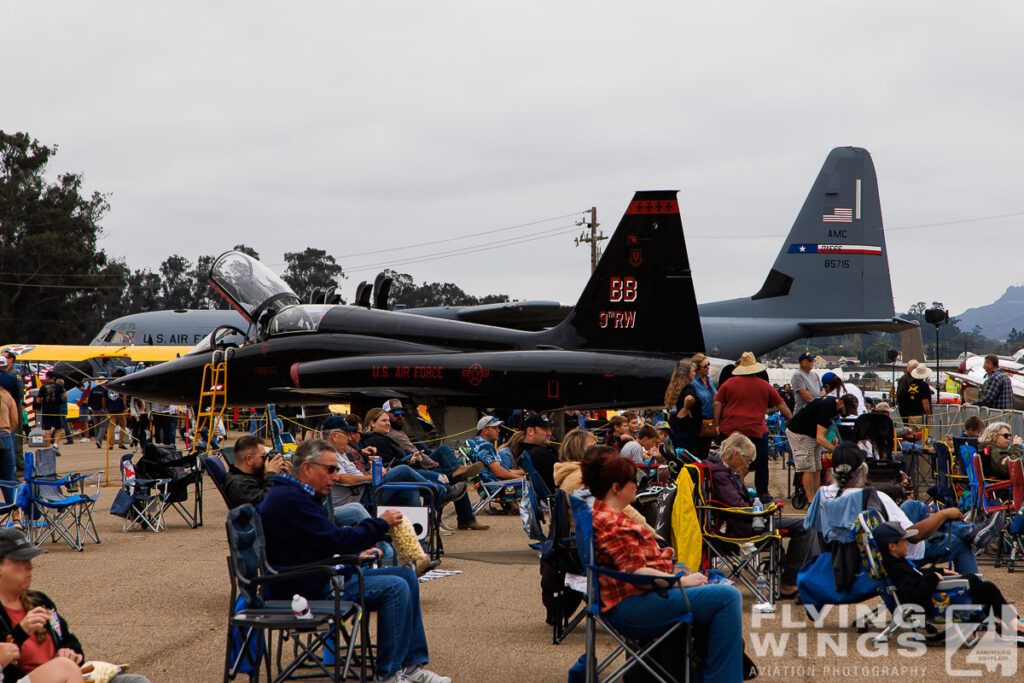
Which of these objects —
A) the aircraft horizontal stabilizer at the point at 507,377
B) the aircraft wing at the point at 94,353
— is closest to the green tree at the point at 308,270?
the aircraft wing at the point at 94,353

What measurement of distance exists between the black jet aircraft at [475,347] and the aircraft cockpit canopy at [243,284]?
21 mm

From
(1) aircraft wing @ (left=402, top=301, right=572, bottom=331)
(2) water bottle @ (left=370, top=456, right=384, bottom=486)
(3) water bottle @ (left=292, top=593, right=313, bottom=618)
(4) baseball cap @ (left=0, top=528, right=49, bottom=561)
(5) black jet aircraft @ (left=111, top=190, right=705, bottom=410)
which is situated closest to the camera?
(4) baseball cap @ (left=0, top=528, right=49, bottom=561)

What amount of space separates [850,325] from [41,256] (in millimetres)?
55015

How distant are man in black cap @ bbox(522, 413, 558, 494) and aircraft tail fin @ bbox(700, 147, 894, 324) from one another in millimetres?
16905

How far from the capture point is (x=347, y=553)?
177 inches

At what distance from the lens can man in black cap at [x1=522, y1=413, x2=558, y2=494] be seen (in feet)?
26.4

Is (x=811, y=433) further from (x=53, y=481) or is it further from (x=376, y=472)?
(x=53, y=481)

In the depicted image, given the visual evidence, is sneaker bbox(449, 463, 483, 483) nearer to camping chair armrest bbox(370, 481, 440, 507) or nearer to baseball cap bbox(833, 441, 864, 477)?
camping chair armrest bbox(370, 481, 440, 507)

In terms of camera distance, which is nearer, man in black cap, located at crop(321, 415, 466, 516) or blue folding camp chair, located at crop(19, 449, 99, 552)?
man in black cap, located at crop(321, 415, 466, 516)

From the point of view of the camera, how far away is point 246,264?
16797 millimetres

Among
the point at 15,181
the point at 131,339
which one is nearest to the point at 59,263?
the point at 15,181

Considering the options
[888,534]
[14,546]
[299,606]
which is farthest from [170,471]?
[888,534]

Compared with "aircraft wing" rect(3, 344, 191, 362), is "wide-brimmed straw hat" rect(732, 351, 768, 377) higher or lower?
lower

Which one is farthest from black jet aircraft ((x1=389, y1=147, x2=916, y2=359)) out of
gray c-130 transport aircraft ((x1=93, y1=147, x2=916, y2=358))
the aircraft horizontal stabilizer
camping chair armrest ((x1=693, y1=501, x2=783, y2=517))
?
camping chair armrest ((x1=693, y1=501, x2=783, y2=517))
